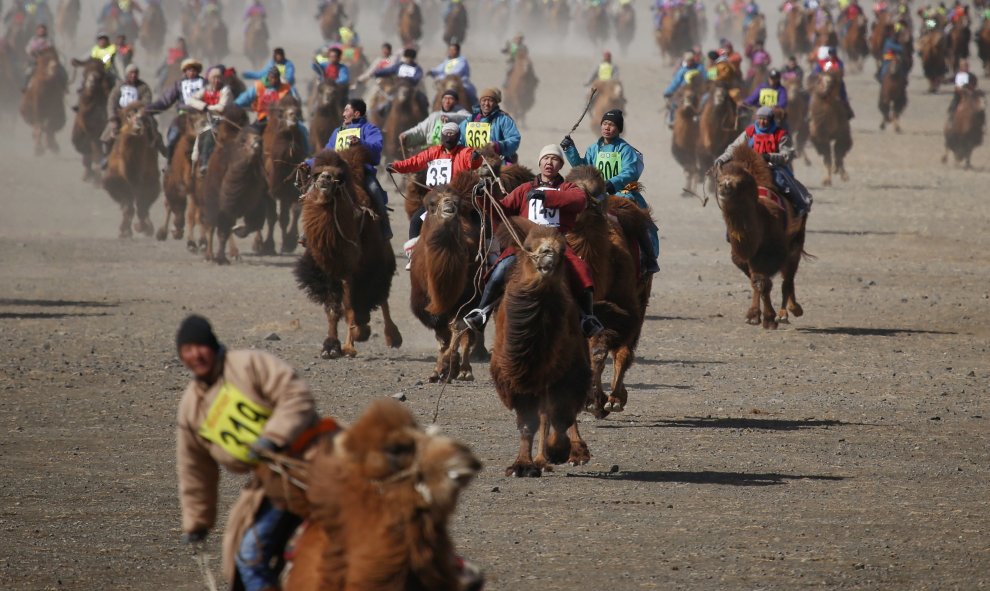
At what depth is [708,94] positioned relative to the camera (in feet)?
94.1

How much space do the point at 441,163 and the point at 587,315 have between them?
4.62 m

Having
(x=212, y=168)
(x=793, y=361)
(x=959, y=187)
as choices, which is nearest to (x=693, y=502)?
(x=793, y=361)

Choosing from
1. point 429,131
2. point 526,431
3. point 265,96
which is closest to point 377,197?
point 429,131

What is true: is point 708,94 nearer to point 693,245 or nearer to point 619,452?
point 693,245

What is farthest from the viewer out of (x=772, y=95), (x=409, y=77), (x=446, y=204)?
(x=409, y=77)

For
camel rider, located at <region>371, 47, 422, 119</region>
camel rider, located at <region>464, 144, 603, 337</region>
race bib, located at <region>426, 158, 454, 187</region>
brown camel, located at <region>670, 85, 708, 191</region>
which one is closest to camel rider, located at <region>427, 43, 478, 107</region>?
camel rider, located at <region>371, 47, 422, 119</region>

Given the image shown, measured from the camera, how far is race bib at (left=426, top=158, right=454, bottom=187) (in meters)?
14.5

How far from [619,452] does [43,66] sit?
28.5 metres

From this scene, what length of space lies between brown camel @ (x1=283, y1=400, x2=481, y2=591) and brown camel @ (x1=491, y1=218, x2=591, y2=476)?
4177mm

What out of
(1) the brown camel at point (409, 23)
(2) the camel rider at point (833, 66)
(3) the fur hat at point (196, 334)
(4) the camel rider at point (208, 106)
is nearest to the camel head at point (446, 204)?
(3) the fur hat at point (196, 334)

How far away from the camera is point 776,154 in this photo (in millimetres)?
18109

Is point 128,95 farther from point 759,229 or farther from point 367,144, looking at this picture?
point 759,229

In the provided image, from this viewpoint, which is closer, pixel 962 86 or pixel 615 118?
pixel 615 118

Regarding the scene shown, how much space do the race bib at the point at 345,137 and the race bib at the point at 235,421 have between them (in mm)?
10526
